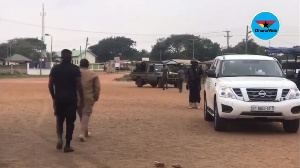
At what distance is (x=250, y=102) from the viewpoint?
411 inches

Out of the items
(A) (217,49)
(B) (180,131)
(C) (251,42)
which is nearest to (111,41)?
(A) (217,49)

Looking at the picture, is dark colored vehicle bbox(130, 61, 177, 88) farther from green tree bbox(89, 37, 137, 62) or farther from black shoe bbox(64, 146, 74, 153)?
green tree bbox(89, 37, 137, 62)

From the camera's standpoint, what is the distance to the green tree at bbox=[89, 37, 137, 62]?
14012 centimetres

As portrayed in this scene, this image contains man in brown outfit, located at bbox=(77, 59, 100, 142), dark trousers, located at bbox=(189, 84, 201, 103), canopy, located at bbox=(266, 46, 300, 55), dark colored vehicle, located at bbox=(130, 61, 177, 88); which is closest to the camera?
man in brown outfit, located at bbox=(77, 59, 100, 142)

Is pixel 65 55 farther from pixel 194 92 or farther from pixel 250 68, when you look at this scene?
pixel 194 92

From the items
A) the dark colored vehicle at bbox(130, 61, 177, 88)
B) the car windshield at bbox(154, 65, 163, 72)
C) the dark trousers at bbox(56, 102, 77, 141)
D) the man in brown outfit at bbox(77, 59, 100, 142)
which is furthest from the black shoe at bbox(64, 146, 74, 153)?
the car windshield at bbox(154, 65, 163, 72)

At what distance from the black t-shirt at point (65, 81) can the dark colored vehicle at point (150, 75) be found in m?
27.7

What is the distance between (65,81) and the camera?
27.9 ft

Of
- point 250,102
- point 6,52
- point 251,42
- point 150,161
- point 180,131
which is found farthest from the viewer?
point 6,52

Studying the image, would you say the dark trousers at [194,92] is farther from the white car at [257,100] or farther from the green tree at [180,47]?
the green tree at [180,47]

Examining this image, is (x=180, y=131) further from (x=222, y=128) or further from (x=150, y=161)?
(x=150, y=161)

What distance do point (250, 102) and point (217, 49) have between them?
87.1 meters

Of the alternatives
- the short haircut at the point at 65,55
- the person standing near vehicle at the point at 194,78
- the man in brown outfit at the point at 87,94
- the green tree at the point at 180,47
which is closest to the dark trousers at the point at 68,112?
the short haircut at the point at 65,55

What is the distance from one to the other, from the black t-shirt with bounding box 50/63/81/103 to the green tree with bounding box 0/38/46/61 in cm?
12908
